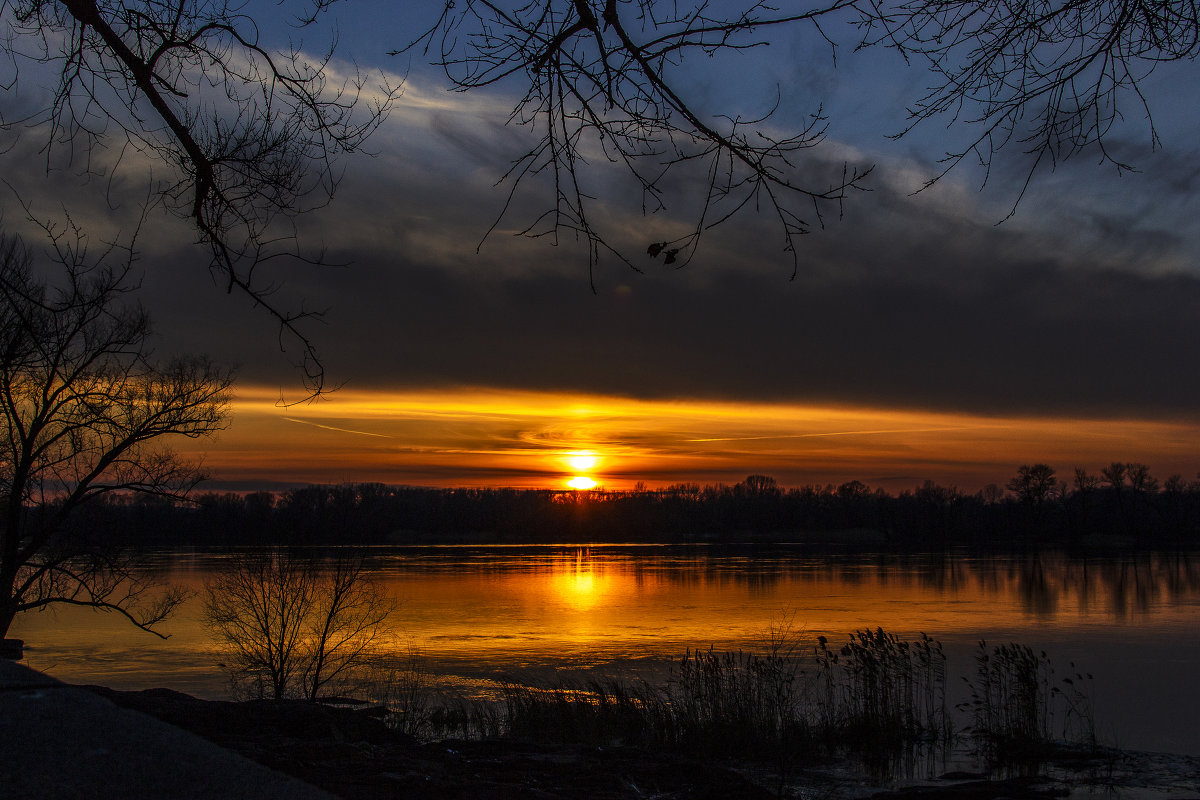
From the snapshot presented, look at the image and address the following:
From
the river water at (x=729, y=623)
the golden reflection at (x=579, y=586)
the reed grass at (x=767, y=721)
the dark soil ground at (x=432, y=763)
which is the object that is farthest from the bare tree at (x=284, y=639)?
the golden reflection at (x=579, y=586)

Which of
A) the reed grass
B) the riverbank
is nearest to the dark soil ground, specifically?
the riverbank

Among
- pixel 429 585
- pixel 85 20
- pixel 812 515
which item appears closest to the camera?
pixel 85 20

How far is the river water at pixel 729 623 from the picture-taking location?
23500 millimetres

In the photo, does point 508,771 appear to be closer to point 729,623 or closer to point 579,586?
point 729,623

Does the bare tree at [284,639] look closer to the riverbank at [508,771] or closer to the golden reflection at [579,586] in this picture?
the riverbank at [508,771]

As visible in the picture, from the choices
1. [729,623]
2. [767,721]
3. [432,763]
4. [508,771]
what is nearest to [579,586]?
[729,623]

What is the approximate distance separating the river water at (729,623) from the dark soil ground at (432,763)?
42.1 feet

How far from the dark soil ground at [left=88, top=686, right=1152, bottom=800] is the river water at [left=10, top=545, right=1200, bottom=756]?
12825mm

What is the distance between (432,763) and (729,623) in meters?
29.8

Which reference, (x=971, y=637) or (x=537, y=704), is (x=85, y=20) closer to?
(x=537, y=704)

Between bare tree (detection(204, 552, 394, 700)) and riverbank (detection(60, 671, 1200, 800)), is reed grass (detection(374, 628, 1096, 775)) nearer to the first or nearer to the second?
riverbank (detection(60, 671, 1200, 800))

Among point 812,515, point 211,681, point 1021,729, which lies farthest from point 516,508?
point 1021,729

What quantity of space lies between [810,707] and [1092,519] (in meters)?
125

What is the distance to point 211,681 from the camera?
922 inches
